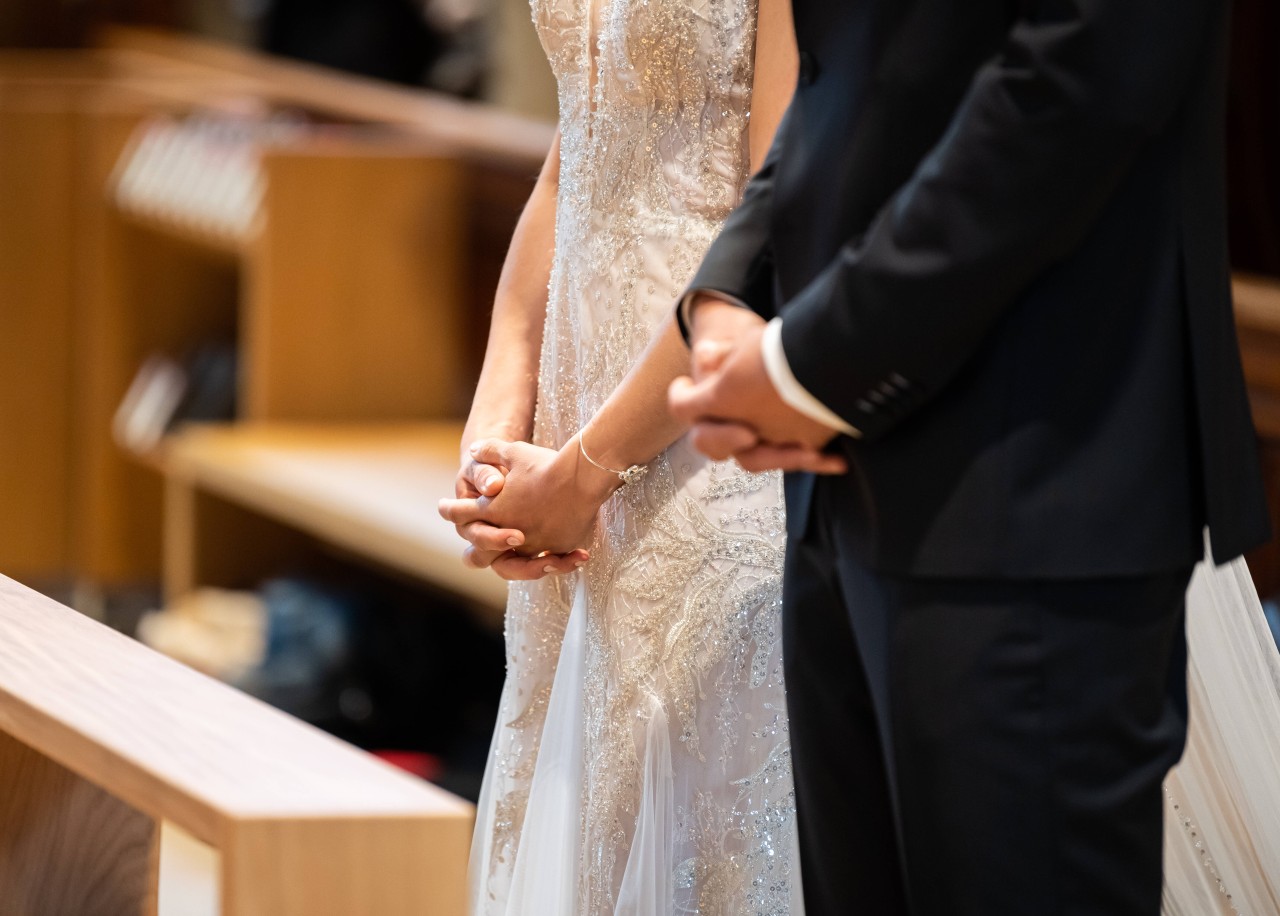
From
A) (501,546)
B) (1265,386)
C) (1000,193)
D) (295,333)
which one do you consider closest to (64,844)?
(501,546)

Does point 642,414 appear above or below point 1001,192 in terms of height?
below

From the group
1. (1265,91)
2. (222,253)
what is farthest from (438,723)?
(1265,91)

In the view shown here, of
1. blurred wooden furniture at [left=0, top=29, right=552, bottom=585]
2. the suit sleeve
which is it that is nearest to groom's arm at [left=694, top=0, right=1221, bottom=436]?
the suit sleeve

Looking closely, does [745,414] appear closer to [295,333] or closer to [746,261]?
[746,261]

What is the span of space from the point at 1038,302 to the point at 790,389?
16 cm

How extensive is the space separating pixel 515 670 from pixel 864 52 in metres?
0.83

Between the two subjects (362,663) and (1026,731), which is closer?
(1026,731)

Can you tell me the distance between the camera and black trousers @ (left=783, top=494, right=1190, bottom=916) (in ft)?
3.63

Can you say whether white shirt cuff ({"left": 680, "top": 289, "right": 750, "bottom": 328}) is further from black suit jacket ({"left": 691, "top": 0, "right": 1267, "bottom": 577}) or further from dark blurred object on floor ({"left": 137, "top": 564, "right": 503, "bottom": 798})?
dark blurred object on floor ({"left": 137, "top": 564, "right": 503, "bottom": 798})

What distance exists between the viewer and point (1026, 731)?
1112 mm

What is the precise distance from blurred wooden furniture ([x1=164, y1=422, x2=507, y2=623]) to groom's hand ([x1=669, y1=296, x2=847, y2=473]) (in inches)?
81.6

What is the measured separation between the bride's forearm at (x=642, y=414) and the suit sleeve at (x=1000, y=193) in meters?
0.37

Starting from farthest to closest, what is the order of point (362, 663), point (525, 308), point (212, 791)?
point (362, 663)
point (525, 308)
point (212, 791)
